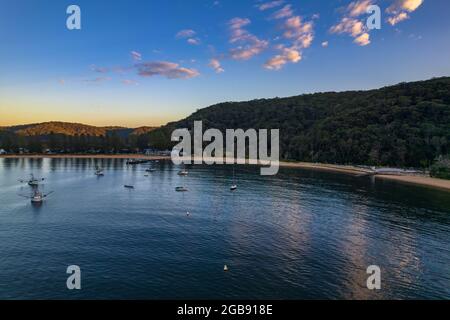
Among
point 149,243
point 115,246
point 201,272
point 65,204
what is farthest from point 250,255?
point 65,204

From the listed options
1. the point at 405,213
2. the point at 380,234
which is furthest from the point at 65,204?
the point at 405,213

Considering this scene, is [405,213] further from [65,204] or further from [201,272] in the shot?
[65,204]
